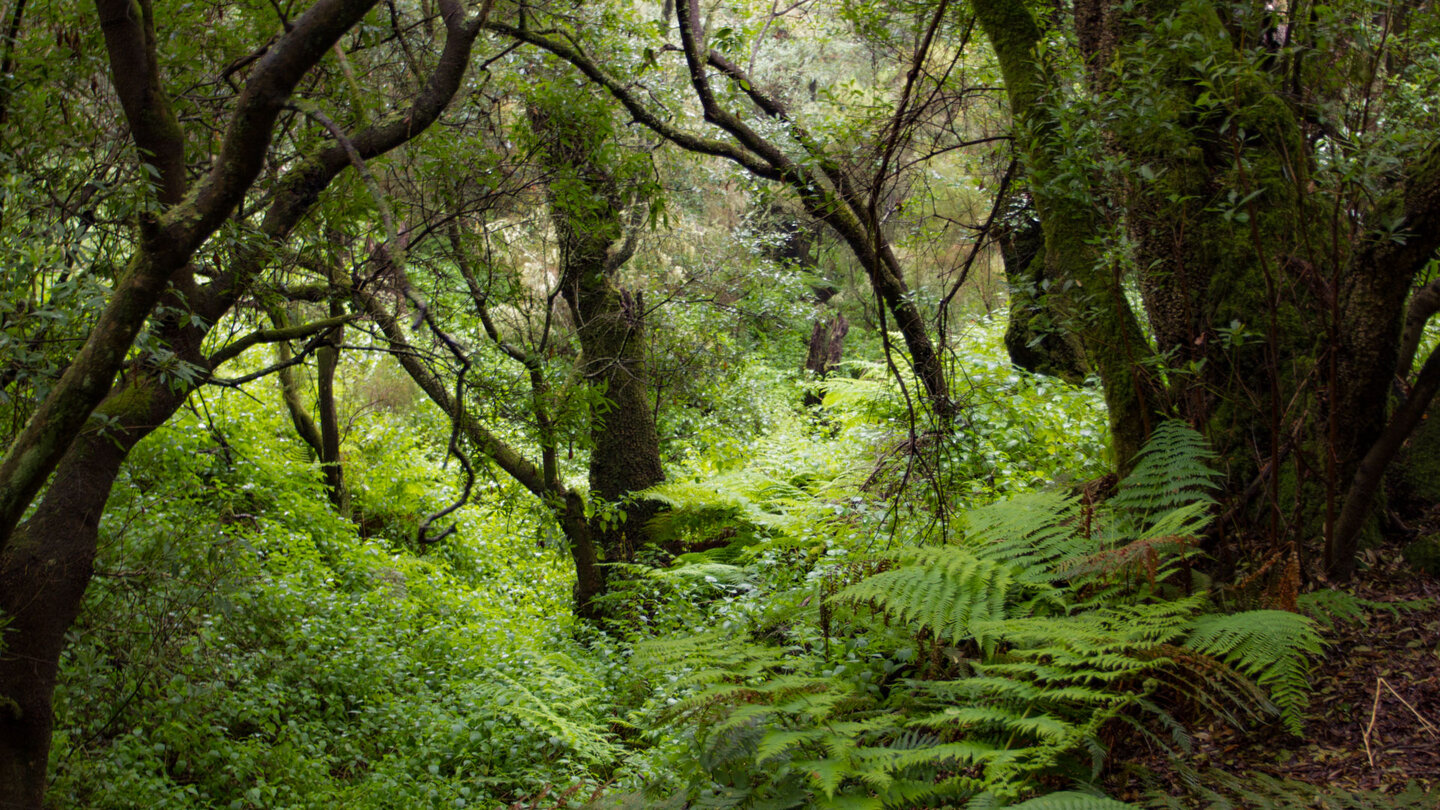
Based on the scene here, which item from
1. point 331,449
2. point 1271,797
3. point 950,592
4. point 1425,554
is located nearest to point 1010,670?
point 950,592

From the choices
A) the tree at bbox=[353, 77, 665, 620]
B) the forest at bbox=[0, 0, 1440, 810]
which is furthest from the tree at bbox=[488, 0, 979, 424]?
the tree at bbox=[353, 77, 665, 620]

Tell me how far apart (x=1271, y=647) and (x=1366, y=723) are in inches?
16.1

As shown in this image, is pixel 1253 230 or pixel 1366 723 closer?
pixel 1366 723

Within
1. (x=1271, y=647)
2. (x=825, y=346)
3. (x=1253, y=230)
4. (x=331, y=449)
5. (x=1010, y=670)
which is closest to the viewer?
(x=1271, y=647)

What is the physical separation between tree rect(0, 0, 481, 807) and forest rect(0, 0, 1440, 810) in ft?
0.06

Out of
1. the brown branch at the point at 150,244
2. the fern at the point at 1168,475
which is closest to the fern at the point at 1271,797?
the fern at the point at 1168,475

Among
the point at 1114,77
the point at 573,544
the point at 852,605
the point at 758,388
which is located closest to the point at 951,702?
the point at 852,605

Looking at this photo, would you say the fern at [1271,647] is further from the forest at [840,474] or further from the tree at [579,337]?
the tree at [579,337]

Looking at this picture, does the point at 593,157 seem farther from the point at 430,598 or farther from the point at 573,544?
the point at 430,598

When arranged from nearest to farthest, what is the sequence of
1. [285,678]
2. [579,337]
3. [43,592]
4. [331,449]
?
[43,592] → [285,678] → [579,337] → [331,449]

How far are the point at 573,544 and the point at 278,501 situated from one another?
3.21 m

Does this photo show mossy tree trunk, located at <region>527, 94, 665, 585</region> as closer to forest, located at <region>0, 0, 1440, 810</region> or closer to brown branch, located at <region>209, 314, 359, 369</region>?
forest, located at <region>0, 0, 1440, 810</region>

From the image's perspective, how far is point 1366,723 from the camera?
2.47 metres

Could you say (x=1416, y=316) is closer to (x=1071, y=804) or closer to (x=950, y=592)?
(x=950, y=592)
